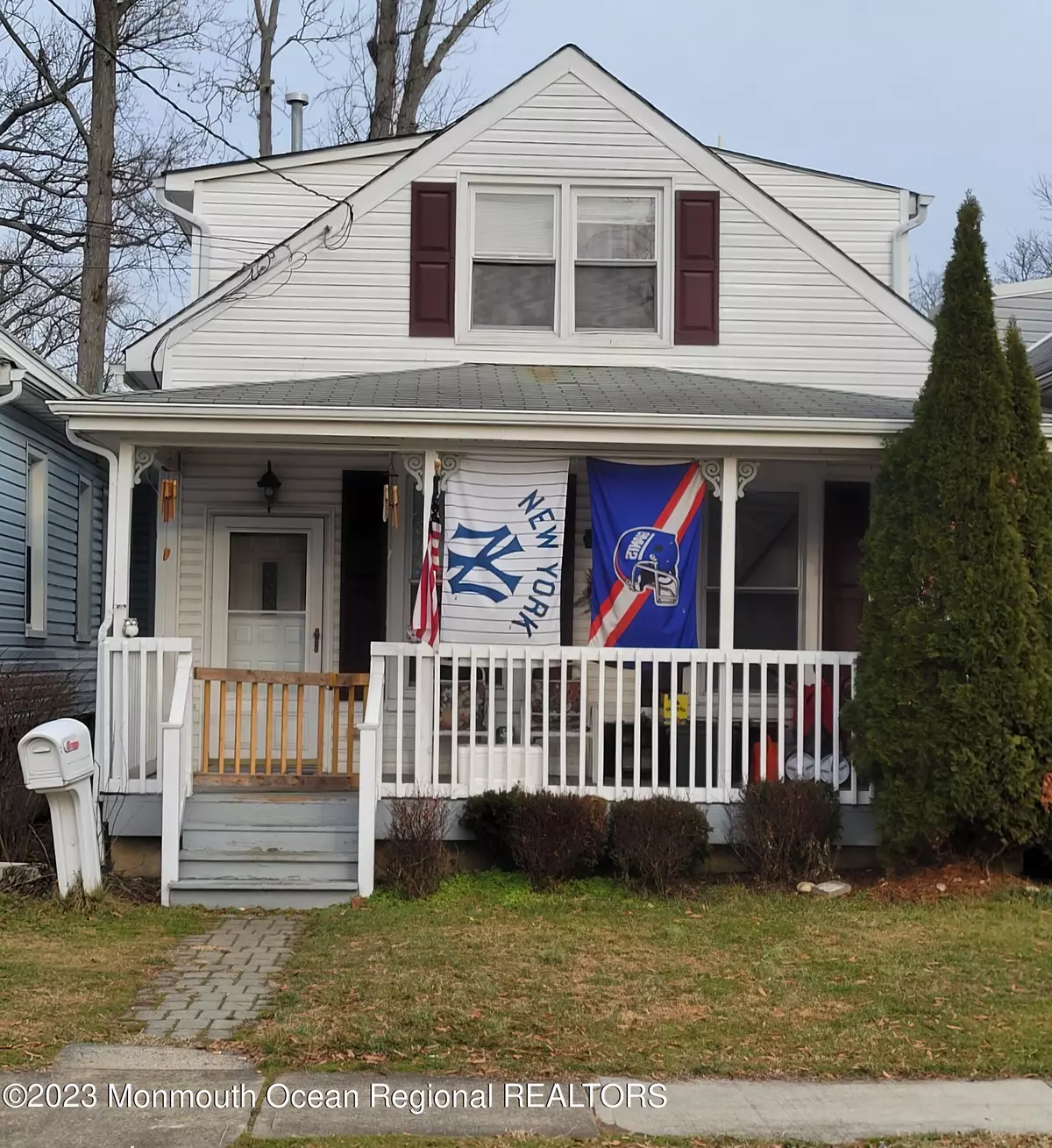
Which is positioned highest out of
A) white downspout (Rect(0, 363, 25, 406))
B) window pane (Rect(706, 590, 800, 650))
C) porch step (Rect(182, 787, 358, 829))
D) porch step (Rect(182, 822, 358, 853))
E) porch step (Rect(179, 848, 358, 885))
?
white downspout (Rect(0, 363, 25, 406))

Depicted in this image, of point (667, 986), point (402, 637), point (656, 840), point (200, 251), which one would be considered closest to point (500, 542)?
point (402, 637)

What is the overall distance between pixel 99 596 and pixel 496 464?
9825 millimetres

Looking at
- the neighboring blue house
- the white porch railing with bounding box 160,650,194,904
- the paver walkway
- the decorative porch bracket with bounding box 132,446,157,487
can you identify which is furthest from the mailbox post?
the neighboring blue house

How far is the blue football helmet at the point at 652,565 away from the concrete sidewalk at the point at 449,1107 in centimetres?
508

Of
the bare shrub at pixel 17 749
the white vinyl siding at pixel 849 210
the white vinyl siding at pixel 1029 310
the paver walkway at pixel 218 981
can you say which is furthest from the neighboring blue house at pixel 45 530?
the white vinyl siding at pixel 1029 310

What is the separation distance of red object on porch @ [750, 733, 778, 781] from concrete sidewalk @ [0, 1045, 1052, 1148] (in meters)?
4.41

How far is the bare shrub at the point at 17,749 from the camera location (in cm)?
940

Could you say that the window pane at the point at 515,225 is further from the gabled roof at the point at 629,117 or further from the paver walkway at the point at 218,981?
the paver walkway at the point at 218,981

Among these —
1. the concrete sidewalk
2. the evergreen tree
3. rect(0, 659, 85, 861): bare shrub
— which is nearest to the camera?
the concrete sidewalk

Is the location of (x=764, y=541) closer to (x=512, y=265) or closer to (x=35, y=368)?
Result: (x=512, y=265)

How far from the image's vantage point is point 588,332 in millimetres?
11773

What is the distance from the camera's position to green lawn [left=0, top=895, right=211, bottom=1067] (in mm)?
5820

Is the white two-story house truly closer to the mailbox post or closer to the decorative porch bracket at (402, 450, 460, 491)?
the decorative porch bracket at (402, 450, 460, 491)

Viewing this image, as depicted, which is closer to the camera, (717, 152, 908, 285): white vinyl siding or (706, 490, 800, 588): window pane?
(706, 490, 800, 588): window pane
